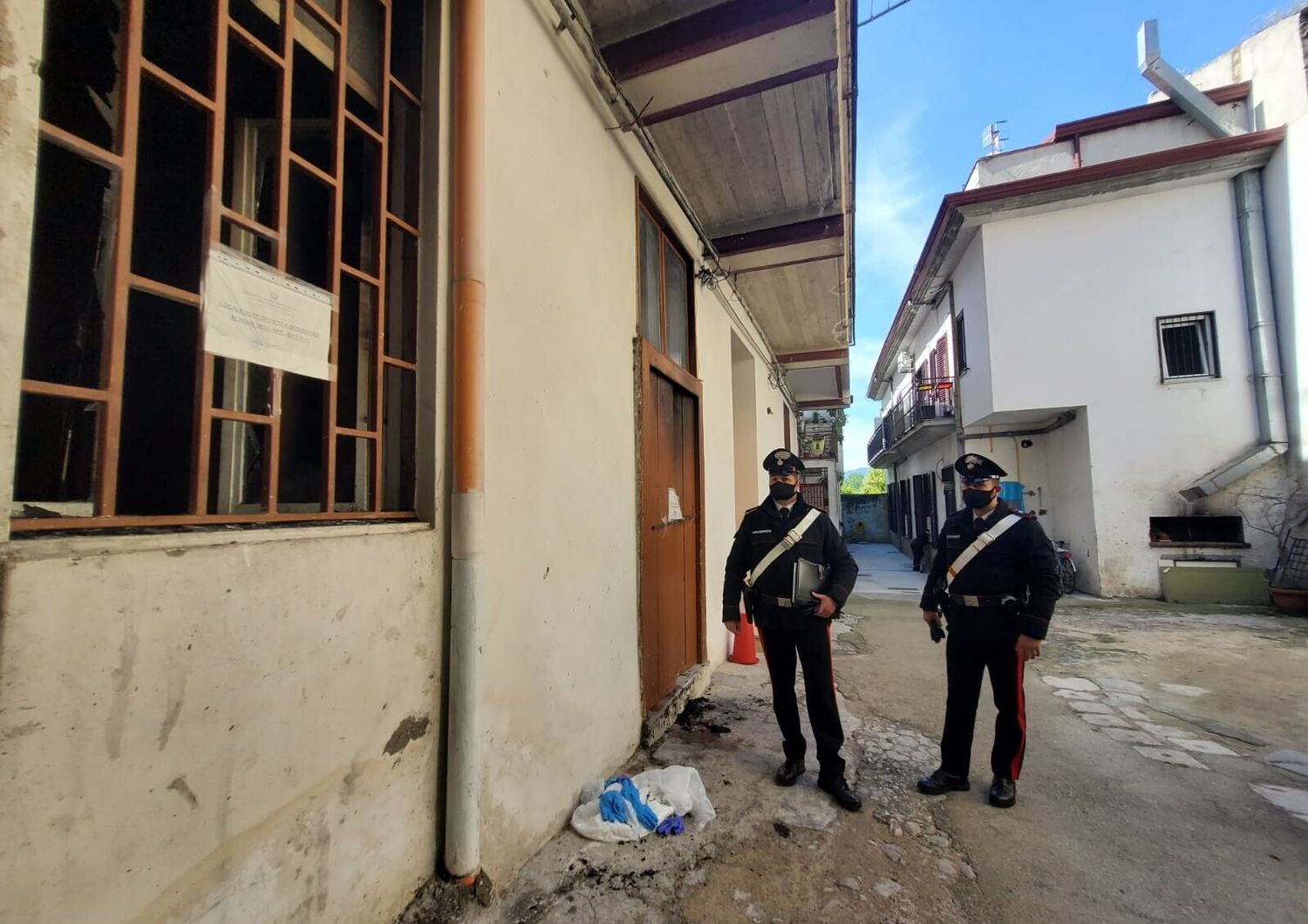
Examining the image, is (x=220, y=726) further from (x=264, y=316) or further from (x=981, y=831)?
(x=981, y=831)

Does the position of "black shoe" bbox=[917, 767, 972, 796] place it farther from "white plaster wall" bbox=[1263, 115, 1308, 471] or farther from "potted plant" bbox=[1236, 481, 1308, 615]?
"white plaster wall" bbox=[1263, 115, 1308, 471]

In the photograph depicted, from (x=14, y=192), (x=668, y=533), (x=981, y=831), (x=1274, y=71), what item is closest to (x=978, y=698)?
(x=981, y=831)

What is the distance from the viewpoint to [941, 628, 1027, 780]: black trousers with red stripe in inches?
114

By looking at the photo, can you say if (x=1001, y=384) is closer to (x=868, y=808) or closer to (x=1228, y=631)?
(x=1228, y=631)

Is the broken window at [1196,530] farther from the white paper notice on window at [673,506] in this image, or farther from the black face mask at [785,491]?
the black face mask at [785,491]

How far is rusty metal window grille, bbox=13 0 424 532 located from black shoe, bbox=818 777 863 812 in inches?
98.4

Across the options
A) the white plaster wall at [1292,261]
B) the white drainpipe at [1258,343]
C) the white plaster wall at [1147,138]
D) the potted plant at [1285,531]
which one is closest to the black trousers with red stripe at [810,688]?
the potted plant at [1285,531]

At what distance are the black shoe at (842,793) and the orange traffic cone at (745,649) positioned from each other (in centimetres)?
237

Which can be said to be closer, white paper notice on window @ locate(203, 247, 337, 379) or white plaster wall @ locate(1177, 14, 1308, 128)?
white paper notice on window @ locate(203, 247, 337, 379)

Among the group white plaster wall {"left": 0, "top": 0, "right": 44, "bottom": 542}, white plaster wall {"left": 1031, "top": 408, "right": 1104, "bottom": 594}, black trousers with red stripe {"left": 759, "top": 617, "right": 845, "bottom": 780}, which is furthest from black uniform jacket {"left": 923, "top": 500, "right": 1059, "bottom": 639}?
white plaster wall {"left": 1031, "top": 408, "right": 1104, "bottom": 594}

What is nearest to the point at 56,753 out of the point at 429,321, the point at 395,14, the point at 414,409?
the point at 414,409

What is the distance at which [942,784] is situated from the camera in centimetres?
298

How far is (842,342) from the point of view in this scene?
844 cm

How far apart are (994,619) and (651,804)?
1966 mm
